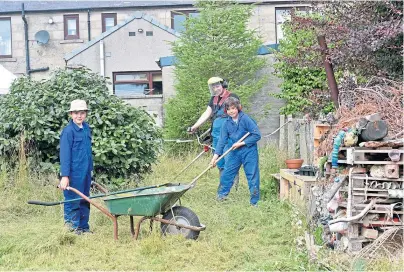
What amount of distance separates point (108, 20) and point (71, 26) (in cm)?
160

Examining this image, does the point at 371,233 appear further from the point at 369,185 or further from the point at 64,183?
the point at 64,183

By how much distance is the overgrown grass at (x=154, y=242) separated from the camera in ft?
19.5

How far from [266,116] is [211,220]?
36.8 feet

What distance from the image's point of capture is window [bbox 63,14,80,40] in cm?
2689

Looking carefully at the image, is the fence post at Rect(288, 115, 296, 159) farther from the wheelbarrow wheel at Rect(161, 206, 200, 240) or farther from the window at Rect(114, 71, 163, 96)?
the window at Rect(114, 71, 163, 96)

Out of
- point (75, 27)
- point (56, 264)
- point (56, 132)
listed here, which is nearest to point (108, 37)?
point (75, 27)

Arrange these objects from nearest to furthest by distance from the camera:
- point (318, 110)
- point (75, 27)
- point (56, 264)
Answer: point (56, 264)
point (318, 110)
point (75, 27)

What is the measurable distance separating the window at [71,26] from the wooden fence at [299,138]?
42.0 ft

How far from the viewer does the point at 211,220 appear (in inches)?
306

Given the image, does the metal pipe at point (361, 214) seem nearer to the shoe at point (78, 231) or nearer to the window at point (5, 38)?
the shoe at point (78, 231)

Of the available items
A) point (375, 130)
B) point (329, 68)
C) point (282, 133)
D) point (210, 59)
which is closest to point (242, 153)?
point (329, 68)

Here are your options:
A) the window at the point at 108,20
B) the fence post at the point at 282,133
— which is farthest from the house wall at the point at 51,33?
the fence post at the point at 282,133

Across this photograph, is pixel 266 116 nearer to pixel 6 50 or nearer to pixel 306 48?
pixel 306 48

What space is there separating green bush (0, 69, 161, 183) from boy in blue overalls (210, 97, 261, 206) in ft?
5.27
